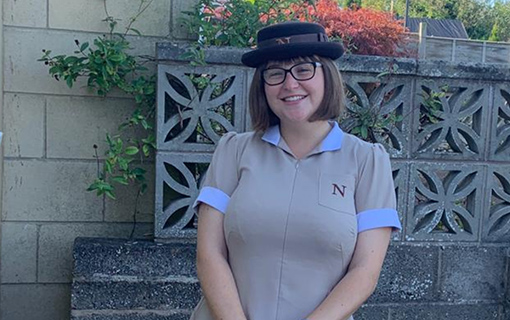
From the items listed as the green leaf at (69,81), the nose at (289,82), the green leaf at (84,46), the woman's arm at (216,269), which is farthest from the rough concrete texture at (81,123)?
the nose at (289,82)

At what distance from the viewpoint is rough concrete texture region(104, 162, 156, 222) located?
12.4 ft

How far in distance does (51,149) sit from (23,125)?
0.20 meters

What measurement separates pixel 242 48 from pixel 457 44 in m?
13.7

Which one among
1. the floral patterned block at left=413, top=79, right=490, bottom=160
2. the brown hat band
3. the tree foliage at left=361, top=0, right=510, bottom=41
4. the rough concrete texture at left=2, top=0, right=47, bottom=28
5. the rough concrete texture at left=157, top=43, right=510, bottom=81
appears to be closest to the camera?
the brown hat band

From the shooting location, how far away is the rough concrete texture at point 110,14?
3639mm

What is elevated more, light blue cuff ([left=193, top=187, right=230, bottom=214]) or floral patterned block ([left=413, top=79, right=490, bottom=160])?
floral patterned block ([left=413, top=79, right=490, bottom=160])

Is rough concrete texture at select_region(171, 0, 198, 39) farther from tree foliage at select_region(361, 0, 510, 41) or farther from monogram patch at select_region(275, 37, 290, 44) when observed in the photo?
tree foliage at select_region(361, 0, 510, 41)

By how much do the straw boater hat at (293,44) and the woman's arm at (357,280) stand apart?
619mm

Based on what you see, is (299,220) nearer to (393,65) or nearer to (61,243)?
(393,65)

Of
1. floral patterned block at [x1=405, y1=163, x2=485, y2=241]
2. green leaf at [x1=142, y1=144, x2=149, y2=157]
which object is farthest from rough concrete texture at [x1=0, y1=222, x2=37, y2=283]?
floral patterned block at [x1=405, y1=163, x2=485, y2=241]

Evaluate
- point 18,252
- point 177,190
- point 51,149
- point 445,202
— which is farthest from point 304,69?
point 18,252

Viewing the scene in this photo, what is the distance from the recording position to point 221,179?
227 centimetres

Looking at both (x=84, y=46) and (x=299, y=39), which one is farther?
(x=84, y=46)

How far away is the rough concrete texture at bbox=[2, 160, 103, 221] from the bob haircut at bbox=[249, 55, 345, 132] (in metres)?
1.67
